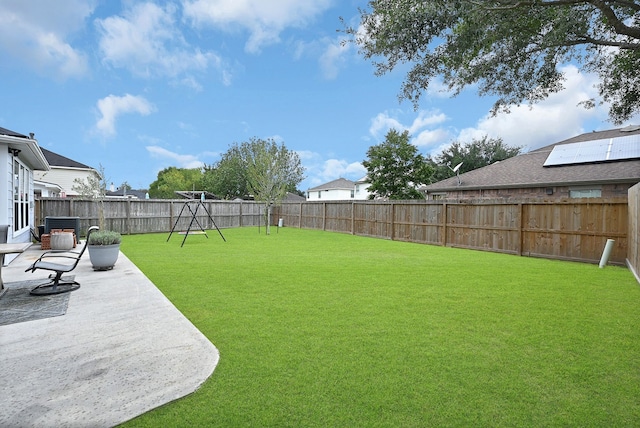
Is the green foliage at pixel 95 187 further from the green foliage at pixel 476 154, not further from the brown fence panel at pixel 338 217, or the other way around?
the green foliage at pixel 476 154

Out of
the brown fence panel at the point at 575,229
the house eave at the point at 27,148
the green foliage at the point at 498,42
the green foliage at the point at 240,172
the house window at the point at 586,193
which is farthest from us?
the green foliage at the point at 240,172

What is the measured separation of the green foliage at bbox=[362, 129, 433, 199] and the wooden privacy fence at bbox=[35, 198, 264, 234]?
11075mm

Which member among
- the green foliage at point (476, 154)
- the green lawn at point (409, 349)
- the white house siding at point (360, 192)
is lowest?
the green lawn at point (409, 349)

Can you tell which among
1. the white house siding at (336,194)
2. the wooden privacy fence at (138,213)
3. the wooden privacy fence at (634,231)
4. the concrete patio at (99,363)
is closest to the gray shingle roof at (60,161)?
the wooden privacy fence at (138,213)

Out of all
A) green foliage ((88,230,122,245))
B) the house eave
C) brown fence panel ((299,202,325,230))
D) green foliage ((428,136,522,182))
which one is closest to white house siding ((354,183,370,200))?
green foliage ((428,136,522,182))

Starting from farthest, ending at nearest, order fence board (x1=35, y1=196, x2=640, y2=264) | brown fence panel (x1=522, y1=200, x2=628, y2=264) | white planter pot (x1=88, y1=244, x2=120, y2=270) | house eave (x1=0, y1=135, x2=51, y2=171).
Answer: fence board (x1=35, y1=196, x2=640, y2=264) < brown fence panel (x1=522, y1=200, x2=628, y2=264) < house eave (x1=0, y1=135, x2=51, y2=171) < white planter pot (x1=88, y1=244, x2=120, y2=270)

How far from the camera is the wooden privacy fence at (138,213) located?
15.1m

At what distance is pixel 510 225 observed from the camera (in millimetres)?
11508

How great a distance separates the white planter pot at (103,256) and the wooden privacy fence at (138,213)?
6603 mm

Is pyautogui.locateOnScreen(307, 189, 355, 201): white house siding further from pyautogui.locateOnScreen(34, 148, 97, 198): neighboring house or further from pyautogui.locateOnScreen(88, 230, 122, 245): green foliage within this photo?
pyautogui.locateOnScreen(88, 230, 122, 245): green foliage

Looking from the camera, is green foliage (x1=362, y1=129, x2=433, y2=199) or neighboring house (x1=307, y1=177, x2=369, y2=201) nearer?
green foliage (x1=362, y1=129, x2=433, y2=199)

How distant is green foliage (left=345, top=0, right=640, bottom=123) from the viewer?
625 cm

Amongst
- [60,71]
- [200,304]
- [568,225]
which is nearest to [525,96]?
[568,225]

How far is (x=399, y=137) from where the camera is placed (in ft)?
91.4
